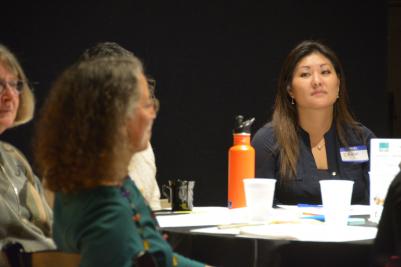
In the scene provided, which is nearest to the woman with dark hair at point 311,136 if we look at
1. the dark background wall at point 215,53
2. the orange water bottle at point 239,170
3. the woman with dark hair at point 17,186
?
the orange water bottle at point 239,170

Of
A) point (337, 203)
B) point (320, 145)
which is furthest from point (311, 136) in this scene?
point (337, 203)

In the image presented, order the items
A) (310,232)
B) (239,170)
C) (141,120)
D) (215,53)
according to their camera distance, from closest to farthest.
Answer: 1. (141,120)
2. (310,232)
3. (239,170)
4. (215,53)

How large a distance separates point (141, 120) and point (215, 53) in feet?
9.27

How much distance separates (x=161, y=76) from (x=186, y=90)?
0.19 metres

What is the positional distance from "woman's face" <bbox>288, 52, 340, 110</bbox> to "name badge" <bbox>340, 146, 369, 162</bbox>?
0.27 m

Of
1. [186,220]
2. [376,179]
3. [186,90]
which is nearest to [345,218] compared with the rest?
[376,179]

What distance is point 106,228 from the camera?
124 cm

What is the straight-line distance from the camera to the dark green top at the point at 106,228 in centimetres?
123

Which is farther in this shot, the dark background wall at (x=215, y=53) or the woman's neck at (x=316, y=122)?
the dark background wall at (x=215, y=53)

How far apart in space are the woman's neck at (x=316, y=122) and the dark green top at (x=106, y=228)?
1798 mm

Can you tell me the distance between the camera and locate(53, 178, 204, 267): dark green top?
1.23 metres

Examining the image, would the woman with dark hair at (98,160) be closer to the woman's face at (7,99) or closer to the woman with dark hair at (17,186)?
the woman with dark hair at (17,186)

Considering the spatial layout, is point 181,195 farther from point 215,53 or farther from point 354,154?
point 215,53

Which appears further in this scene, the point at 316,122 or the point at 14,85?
the point at 316,122
